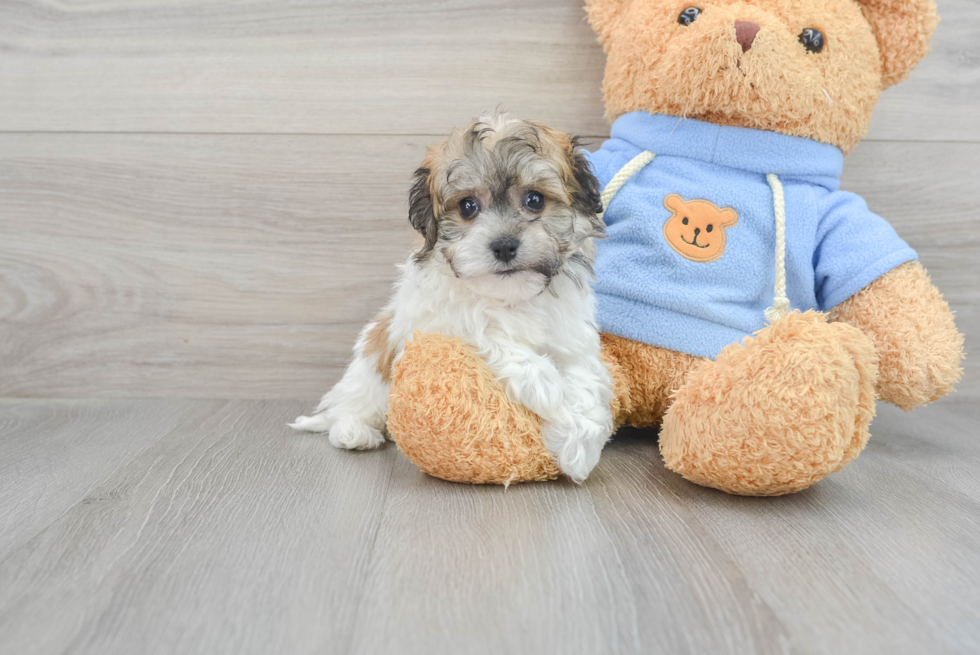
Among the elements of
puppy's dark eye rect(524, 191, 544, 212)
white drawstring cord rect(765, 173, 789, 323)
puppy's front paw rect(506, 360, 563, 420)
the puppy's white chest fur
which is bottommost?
puppy's front paw rect(506, 360, 563, 420)

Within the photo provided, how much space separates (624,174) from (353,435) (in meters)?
0.76

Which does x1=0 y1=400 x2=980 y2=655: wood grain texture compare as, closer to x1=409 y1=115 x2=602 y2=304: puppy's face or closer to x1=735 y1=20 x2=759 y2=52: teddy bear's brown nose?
x1=409 y1=115 x2=602 y2=304: puppy's face

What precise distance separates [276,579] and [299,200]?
1.12 meters

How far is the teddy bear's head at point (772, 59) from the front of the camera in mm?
1368

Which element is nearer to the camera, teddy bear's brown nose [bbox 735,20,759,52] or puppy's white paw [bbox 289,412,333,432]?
teddy bear's brown nose [bbox 735,20,759,52]

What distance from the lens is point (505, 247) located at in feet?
3.80

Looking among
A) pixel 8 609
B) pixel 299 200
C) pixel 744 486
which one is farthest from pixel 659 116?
pixel 8 609

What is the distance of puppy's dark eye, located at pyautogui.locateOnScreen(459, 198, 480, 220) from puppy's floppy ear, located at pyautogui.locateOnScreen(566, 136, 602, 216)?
18cm

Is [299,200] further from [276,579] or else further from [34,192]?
[276,579]

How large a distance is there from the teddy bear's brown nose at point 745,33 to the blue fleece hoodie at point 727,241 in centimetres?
16

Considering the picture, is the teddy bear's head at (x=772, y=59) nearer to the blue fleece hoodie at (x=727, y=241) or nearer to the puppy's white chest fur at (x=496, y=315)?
the blue fleece hoodie at (x=727, y=241)

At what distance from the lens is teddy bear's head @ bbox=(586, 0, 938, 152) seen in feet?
4.49

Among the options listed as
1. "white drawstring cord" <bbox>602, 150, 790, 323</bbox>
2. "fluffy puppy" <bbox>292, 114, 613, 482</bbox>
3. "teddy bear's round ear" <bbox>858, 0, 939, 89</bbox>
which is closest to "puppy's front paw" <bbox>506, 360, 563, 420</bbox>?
"fluffy puppy" <bbox>292, 114, 613, 482</bbox>

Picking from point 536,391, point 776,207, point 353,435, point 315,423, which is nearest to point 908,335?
point 776,207
